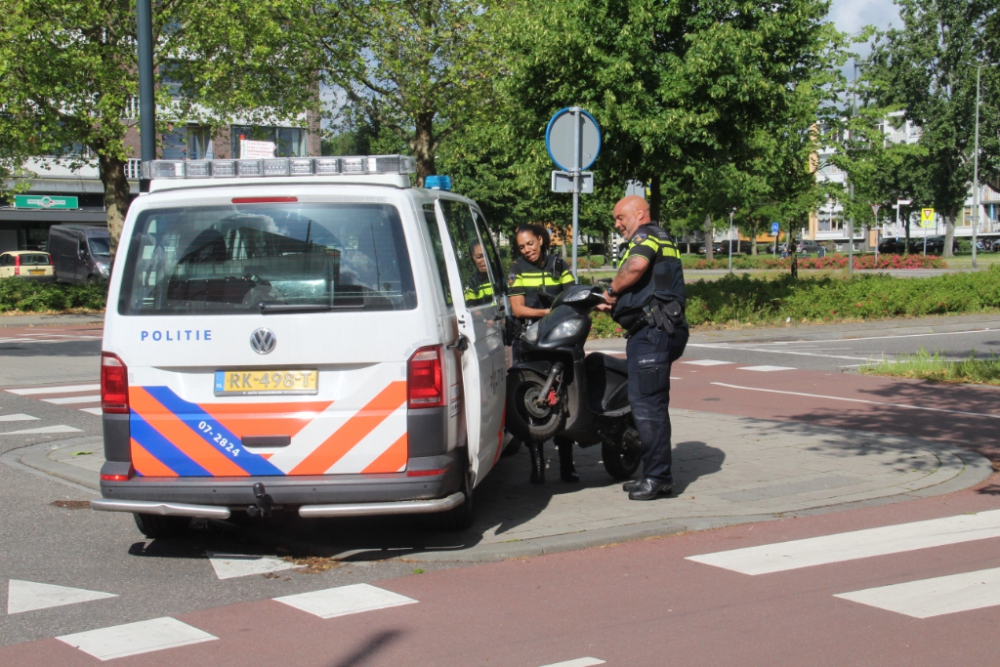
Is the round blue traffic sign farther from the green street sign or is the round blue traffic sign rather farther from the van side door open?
the green street sign

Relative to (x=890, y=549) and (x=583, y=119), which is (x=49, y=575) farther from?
(x=583, y=119)

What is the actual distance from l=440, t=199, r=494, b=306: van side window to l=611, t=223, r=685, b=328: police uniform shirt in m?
0.89

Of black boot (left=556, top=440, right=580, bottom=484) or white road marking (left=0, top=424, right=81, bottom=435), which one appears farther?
white road marking (left=0, top=424, right=81, bottom=435)

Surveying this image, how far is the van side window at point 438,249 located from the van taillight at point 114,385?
1.68m

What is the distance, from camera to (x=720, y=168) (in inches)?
781

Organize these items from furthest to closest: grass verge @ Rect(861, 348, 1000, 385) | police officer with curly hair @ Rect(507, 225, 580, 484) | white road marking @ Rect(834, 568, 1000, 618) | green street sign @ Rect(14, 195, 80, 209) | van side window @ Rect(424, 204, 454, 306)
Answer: green street sign @ Rect(14, 195, 80, 209), grass verge @ Rect(861, 348, 1000, 385), police officer with curly hair @ Rect(507, 225, 580, 484), van side window @ Rect(424, 204, 454, 306), white road marking @ Rect(834, 568, 1000, 618)

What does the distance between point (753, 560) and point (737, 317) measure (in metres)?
16.1

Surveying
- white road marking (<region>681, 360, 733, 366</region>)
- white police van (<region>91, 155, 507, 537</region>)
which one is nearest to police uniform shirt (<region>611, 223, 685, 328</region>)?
white police van (<region>91, 155, 507, 537</region>)

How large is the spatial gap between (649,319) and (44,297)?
25.4 m

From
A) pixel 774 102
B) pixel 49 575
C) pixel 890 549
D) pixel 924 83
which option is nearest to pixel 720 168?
pixel 774 102

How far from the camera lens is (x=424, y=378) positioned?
17.3 feet

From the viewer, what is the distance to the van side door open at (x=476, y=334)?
5.71m

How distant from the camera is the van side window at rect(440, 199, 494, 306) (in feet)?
19.8

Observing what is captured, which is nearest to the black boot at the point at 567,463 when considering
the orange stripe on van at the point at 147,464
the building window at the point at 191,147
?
the orange stripe on van at the point at 147,464
